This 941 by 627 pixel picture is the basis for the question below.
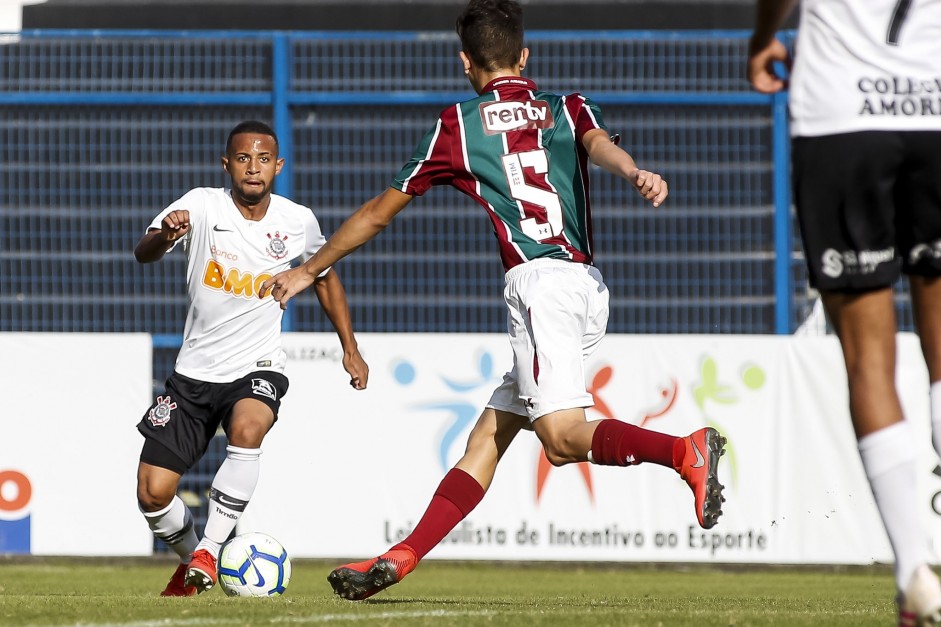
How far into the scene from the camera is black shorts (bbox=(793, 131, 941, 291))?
342 cm

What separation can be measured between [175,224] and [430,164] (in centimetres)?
138

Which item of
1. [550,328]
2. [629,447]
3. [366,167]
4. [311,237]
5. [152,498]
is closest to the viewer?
[629,447]

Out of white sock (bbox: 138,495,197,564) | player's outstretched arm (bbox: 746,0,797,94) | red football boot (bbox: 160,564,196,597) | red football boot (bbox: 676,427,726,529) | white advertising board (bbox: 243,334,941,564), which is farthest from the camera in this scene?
white advertising board (bbox: 243,334,941,564)

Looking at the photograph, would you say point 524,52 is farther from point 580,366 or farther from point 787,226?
point 787,226

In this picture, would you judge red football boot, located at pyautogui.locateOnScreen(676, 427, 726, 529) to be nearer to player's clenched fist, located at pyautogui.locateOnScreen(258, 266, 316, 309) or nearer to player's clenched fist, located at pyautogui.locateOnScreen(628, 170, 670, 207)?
player's clenched fist, located at pyautogui.locateOnScreen(628, 170, 670, 207)

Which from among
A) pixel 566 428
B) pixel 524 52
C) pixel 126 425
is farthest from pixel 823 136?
pixel 126 425

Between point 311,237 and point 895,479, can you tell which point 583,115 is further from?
point 895,479

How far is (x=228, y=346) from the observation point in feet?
22.6

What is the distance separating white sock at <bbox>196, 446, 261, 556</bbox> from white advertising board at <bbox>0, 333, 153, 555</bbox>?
3724 mm

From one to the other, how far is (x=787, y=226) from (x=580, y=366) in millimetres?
6595

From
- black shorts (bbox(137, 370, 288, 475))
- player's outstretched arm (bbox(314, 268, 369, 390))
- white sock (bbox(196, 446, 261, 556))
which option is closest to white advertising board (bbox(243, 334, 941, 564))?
player's outstretched arm (bbox(314, 268, 369, 390))

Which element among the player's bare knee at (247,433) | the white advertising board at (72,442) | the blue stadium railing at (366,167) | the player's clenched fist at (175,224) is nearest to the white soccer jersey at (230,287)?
the player's bare knee at (247,433)

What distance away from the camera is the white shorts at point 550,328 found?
509 cm

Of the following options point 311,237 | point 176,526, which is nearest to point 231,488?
point 176,526
